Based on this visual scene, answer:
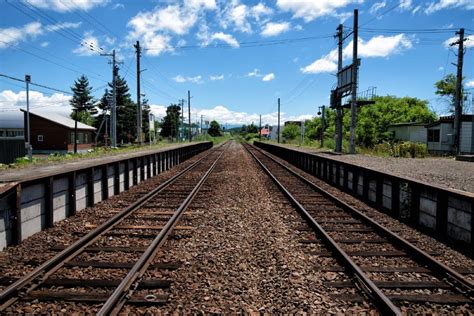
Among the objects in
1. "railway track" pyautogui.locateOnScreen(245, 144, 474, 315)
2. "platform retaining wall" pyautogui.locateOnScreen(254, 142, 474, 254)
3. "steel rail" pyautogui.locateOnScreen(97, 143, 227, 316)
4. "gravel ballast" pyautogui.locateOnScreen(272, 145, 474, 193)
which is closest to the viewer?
"steel rail" pyautogui.locateOnScreen(97, 143, 227, 316)

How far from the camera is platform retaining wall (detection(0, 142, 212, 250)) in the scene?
5.96m

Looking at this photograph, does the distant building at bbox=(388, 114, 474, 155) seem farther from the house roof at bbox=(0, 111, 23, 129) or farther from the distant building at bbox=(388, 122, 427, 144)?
the house roof at bbox=(0, 111, 23, 129)

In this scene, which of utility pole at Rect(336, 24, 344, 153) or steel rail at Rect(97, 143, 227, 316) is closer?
steel rail at Rect(97, 143, 227, 316)

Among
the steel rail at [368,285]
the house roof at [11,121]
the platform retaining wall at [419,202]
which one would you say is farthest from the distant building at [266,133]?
the steel rail at [368,285]

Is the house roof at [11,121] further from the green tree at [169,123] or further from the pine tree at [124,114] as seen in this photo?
the green tree at [169,123]

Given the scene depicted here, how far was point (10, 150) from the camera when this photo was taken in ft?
91.0

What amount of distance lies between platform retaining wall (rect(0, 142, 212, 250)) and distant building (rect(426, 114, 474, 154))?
2788 cm

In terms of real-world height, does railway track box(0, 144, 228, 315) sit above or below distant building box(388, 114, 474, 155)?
below

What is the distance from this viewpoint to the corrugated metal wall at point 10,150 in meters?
27.1

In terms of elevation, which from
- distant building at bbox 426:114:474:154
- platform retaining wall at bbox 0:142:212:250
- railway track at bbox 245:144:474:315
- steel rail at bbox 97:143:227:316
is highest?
distant building at bbox 426:114:474:154

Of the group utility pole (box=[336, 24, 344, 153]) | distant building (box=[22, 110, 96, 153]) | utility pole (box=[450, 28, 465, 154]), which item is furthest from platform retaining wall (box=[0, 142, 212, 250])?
distant building (box=[22, 110, 96, 153])

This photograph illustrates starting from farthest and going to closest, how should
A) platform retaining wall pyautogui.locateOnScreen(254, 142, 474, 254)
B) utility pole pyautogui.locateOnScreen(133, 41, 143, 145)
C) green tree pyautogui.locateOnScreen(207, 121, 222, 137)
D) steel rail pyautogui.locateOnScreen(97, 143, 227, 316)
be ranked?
1. green tree pyautogui.locateOnScreen(207, 121, 222, 137)
2. utility pole pyautogui.locateOnScreen(133, 41, 143, 145)
3. platform retaining wall pyautogui.locateOnScreen(254, 142, 474, 254)
4. steel rail pyautogui.locateOnScreen(97, 143, 227, 316)

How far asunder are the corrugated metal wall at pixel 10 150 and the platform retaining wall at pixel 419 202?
24.2 meters

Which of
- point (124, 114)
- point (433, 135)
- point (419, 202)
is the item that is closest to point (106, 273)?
point (419, 202)
